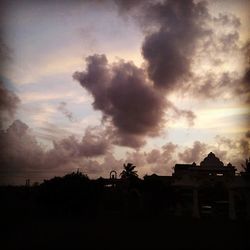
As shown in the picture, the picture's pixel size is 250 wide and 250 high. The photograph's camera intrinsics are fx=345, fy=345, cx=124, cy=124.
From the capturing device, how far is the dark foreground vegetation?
1692 centimetres

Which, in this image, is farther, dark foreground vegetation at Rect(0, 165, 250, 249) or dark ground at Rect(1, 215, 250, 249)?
dark foreground vegetation at Rect(0, 165, 250, 249)

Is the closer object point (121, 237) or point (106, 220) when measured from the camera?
point (121, 237)

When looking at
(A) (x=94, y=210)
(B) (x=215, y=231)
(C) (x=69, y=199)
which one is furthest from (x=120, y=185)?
(B) (x=215, y=231)

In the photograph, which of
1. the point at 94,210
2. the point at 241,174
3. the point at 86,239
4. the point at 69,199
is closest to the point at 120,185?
the point at 94,210

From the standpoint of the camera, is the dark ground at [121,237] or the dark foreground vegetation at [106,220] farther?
the dark foreground vegetation at [106,220]

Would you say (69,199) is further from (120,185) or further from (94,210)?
(120,185)

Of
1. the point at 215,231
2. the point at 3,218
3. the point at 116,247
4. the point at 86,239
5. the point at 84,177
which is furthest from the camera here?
the point at 84,177

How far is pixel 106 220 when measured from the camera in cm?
2770

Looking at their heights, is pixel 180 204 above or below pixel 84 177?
below

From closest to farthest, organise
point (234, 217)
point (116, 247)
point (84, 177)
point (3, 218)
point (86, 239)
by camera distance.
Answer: point (116, 247), point (86, 239), point (3, 218), point (234, 217), point (84, 177)

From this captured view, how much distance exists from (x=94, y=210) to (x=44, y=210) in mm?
4604

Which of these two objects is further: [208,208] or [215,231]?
[208,208]

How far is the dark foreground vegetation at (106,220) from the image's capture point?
1692 cm

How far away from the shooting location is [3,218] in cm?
2719
